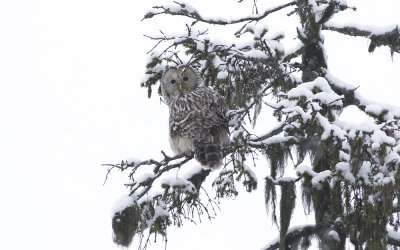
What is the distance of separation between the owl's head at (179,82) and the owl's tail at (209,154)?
4.11 ft

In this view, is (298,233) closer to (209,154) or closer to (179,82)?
(209,154)

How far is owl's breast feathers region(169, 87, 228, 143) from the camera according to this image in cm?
733

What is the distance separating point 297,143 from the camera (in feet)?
21.5

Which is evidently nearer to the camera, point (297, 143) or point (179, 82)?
point (297, 143)

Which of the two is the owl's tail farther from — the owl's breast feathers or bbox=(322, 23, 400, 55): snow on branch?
bbox=(322, 23, 400, 55): snow on branch

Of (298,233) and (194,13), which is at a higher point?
(194,13)

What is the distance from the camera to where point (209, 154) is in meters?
6.99

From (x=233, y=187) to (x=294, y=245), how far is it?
3.62 feet

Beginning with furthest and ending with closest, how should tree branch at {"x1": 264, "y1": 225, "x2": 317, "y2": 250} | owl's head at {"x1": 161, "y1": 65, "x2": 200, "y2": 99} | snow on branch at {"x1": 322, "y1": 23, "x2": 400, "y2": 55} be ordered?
owl's head at {"x1": 161, "y1": 65, "x2": 200, "y2": 99} → tree branch at {"x1": 264, "y1": 225, "x2": 317, "y2": 250} → snow on branch at {"x1": 322, "y1": 23, "x2": 400, "y2": 55}

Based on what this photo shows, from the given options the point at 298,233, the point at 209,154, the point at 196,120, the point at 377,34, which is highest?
the point at 377,34

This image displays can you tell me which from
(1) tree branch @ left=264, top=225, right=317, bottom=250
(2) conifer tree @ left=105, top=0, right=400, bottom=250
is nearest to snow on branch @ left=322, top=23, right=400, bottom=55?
(2) conifer tree @ left=105, top=0, right=400, bottom=250

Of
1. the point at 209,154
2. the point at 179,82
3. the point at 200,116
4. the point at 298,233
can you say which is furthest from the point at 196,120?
the point at 298,233

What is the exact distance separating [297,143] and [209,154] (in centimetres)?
91

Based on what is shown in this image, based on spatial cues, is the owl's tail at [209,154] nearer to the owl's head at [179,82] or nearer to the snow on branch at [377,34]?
the owl's head at [179,82]
